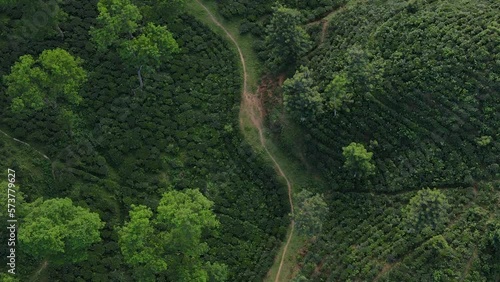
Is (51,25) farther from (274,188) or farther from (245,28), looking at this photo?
(274,188)

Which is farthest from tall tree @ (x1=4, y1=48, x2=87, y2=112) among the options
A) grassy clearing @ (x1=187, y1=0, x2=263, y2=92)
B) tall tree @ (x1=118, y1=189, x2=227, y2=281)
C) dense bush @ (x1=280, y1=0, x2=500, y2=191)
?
dense bush @ (x1=280, y1=0, x2=500, y2=191)

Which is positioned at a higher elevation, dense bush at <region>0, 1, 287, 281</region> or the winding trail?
the winding trail

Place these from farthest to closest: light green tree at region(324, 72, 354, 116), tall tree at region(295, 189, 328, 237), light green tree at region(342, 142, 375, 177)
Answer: light green tree at region(324, 72, 354, 116)
light green tree at region(342, 142, 375, 177)
tall tree at region(295, 189, 328, 237)

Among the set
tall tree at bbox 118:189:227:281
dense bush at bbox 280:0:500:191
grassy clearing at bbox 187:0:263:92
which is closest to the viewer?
tall tree at bbox 118:189:227:281

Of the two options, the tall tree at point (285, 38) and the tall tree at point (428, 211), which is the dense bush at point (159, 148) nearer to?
the tall tree at point (285, 38)

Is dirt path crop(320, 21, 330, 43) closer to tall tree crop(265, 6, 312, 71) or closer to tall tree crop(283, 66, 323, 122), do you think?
tall tree crop(265, 6, 312, 71)

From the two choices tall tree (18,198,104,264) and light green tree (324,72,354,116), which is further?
light green tree (324,72,354,116)

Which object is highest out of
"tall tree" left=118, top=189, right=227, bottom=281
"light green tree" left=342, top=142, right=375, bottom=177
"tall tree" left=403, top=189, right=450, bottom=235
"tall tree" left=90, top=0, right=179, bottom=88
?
"tall tree" left=403, top=189, right=450, bottom=235
